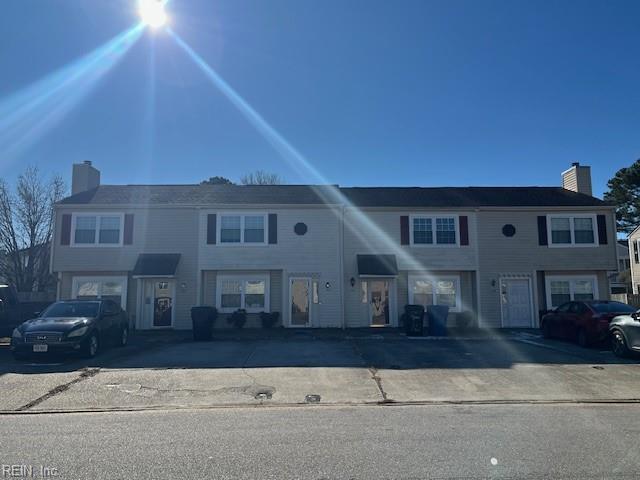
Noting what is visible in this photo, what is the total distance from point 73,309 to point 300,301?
858cm

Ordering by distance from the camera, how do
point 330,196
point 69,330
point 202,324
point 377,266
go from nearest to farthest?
1. point 69,330
2. point 202,324
3. point 377,266
4. point 330,196

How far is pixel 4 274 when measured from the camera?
93.0 ft

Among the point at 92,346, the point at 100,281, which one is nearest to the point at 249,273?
the point at 100,281

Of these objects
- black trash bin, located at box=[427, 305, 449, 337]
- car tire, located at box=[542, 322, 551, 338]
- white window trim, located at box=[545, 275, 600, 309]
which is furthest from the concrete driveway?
white window trim, located at box=[545, 275, 600, 309]

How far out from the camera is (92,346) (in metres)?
11.8

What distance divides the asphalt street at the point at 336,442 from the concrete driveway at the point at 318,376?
2.38 feet

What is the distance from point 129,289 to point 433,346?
40.4 ft

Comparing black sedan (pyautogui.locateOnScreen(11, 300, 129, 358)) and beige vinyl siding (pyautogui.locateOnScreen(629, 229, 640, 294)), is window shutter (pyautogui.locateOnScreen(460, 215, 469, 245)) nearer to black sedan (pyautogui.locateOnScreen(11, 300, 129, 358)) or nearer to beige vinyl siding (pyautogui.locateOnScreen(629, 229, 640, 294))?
black sedan (pyautogui.locateOnScreen(11, 300, 129, 358))

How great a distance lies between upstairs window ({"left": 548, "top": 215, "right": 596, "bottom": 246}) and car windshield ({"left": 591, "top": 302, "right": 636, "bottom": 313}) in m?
6.16

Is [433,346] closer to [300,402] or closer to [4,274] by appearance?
[300,402]

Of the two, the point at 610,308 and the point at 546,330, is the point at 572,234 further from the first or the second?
the point at 610,308

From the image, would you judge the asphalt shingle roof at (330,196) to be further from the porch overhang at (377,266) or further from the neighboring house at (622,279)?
the neighboring house at (622,279)

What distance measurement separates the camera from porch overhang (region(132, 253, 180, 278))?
17438mm

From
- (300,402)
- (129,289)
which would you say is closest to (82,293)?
(129,289)
